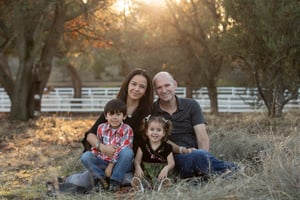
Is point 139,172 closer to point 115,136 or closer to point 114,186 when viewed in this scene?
point 114,186

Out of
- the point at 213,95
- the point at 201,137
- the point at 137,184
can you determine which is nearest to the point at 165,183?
the point at 137,184

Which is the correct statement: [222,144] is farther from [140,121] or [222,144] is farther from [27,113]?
[27,113]

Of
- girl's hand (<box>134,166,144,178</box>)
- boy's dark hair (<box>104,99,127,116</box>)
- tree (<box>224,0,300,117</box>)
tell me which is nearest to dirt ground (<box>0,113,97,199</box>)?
girl's hand (<box>134,166,144,178</box>)

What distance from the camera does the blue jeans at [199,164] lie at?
540 centimetres

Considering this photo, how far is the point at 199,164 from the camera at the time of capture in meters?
5.43

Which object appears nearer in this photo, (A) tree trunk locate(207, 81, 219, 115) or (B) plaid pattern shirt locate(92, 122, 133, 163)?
(B) plaid pattern shirt locate(92, 122, 133, 163)

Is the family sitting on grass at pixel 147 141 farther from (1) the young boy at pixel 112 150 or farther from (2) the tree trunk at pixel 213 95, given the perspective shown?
(2) the tree trunk at pixel 213 95

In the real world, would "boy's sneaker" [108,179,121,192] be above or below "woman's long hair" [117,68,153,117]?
below

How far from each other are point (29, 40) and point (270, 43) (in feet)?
23.8

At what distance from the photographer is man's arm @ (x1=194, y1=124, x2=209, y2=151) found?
5727 mm

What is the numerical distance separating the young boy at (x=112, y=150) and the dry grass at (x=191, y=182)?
27 centimetres

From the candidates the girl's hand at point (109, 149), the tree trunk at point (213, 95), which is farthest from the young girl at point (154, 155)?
the tree trunk at point (213, 95)

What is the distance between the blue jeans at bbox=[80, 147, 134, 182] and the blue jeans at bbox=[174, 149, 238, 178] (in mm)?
525

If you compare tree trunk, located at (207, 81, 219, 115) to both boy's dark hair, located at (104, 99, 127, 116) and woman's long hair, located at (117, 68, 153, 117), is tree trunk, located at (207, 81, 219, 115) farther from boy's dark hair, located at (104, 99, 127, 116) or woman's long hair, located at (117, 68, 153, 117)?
boy's dark hair, located at (104, 99, 127, 116)
